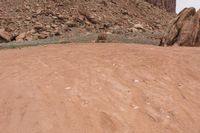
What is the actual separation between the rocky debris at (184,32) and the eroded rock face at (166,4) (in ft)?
57.2

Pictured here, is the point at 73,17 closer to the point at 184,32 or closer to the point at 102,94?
the point at 184,32

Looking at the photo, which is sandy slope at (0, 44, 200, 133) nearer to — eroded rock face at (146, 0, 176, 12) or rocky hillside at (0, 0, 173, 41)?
Answer: rocky hillside at (0, 0, 173, 41)

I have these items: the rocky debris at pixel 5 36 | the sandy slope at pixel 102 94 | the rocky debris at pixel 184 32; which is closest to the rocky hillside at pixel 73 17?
the rocky debris at pixel 5 36

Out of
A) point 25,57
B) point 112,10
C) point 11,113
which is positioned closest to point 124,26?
point 112,10

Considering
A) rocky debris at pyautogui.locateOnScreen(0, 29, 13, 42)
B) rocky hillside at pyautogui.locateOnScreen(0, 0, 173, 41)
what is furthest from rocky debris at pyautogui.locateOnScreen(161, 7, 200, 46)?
rocky debris at pyautogui.locateOnScreen(0, 29, 13, 42)

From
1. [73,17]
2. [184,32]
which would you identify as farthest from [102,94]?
[73,17]

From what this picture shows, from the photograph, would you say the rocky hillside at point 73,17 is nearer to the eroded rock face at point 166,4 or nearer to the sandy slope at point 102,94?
the eroded rock face at point 166,4

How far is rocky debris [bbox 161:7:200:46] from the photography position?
13966mm

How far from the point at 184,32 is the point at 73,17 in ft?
38.3

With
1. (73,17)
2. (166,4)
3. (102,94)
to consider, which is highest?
(166,4)

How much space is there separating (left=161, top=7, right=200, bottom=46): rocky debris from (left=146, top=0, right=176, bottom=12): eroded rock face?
17446mm

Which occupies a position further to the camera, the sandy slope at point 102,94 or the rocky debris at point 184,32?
the rocky debris at point 184,32

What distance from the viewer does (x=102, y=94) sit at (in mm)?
6484

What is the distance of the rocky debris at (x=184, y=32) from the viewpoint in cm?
1397
